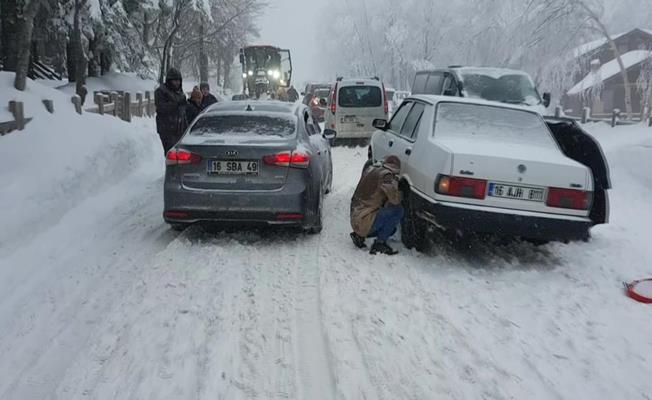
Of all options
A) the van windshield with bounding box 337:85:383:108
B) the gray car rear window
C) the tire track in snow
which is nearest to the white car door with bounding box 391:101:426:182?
the gray car rear window

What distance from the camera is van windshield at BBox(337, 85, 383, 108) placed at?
1567 cm

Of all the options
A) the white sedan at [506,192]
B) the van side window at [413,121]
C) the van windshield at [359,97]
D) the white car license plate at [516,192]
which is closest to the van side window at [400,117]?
the van side window at [413,121]

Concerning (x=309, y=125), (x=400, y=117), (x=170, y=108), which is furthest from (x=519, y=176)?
(x=170, y=108)

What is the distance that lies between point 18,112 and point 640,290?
9312mm

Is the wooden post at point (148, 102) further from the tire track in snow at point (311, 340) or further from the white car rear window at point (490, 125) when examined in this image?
the tire track in snow at point (311, 340)

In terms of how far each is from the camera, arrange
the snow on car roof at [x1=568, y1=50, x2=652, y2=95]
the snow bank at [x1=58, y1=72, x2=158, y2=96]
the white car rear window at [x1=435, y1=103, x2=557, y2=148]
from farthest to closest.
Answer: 1. the snow on car roof at [x1=568, y1=50, x2=652, y2=95]
2. the snow bank at [x1=58, y1=72, x2=158, y2=96]
3. the white car rear window at [x1=435, y1=103, x2=557, y2=148]

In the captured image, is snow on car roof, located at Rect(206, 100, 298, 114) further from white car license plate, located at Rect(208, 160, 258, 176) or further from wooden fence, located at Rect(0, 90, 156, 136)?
wooden fence, located at Rect(0, 90, 156, 136)

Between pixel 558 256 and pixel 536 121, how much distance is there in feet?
5.38

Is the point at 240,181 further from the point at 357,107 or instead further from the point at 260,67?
the point at 260,67

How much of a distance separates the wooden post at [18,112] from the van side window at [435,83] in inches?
335

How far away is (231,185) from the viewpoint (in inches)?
237

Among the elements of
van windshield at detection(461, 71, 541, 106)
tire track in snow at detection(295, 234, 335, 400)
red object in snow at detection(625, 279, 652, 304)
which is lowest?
tire track in snow at detection(295, 234, 335, 400)

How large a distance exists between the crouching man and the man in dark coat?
475 cm

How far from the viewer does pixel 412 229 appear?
614 centimetres
